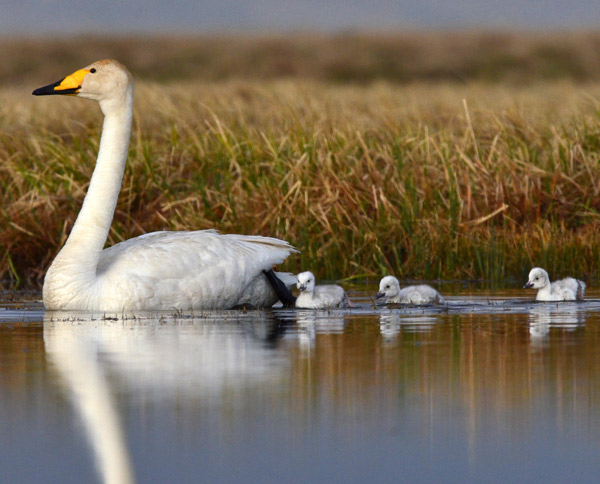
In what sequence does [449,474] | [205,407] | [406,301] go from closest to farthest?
[449,474] → [205,407] → [406,301]

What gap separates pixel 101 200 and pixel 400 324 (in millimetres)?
2664

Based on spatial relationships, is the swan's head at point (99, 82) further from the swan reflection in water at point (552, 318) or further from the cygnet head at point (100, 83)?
the swan reflection in water at point (552, 318)

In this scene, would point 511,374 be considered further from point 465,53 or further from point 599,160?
point 465,53

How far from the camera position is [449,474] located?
4.19 m

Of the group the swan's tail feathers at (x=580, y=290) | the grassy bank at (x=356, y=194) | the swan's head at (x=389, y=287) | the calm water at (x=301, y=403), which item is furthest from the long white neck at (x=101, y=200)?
the swan's tail feathers at (x=580, y=290)

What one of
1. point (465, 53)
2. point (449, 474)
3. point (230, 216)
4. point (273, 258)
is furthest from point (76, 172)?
point (465, 53)

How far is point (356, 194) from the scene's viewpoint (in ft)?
41.9

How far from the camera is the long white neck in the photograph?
9.25 m

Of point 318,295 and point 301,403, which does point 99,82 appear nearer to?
point 318,295

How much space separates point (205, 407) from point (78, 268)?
408cm

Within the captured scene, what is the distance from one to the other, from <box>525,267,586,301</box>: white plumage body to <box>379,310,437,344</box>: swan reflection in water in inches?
50.1

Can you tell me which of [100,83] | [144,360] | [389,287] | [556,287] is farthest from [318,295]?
[144,360]

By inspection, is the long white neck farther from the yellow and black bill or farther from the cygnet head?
the yellow and black bill

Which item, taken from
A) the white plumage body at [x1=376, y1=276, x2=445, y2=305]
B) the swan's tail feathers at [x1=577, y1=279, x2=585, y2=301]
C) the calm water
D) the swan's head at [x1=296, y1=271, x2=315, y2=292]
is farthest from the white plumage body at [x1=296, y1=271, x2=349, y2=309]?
the swan's tail feathers at [x1=577, y1=279, x2=585, y2=301]
